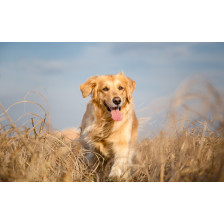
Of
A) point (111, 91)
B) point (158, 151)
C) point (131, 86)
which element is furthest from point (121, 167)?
point (131, 86)

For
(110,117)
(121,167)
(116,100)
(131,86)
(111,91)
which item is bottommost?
(121,167)

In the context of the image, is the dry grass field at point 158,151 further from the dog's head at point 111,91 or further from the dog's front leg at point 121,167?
the dog's head at point 111,91

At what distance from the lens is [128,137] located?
3400mm

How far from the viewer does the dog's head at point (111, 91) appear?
10.9 feet

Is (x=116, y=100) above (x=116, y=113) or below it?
above

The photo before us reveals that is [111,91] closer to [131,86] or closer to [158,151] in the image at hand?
[131,86]

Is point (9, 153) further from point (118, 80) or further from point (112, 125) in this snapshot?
point (118, 80)

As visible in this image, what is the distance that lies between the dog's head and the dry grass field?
59cm

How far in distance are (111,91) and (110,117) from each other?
372mm

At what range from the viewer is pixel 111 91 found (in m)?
3.41

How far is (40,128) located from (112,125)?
98 cm

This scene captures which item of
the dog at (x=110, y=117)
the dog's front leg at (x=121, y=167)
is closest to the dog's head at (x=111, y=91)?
the dog at (x=110, y=117)

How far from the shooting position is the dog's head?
333cm
